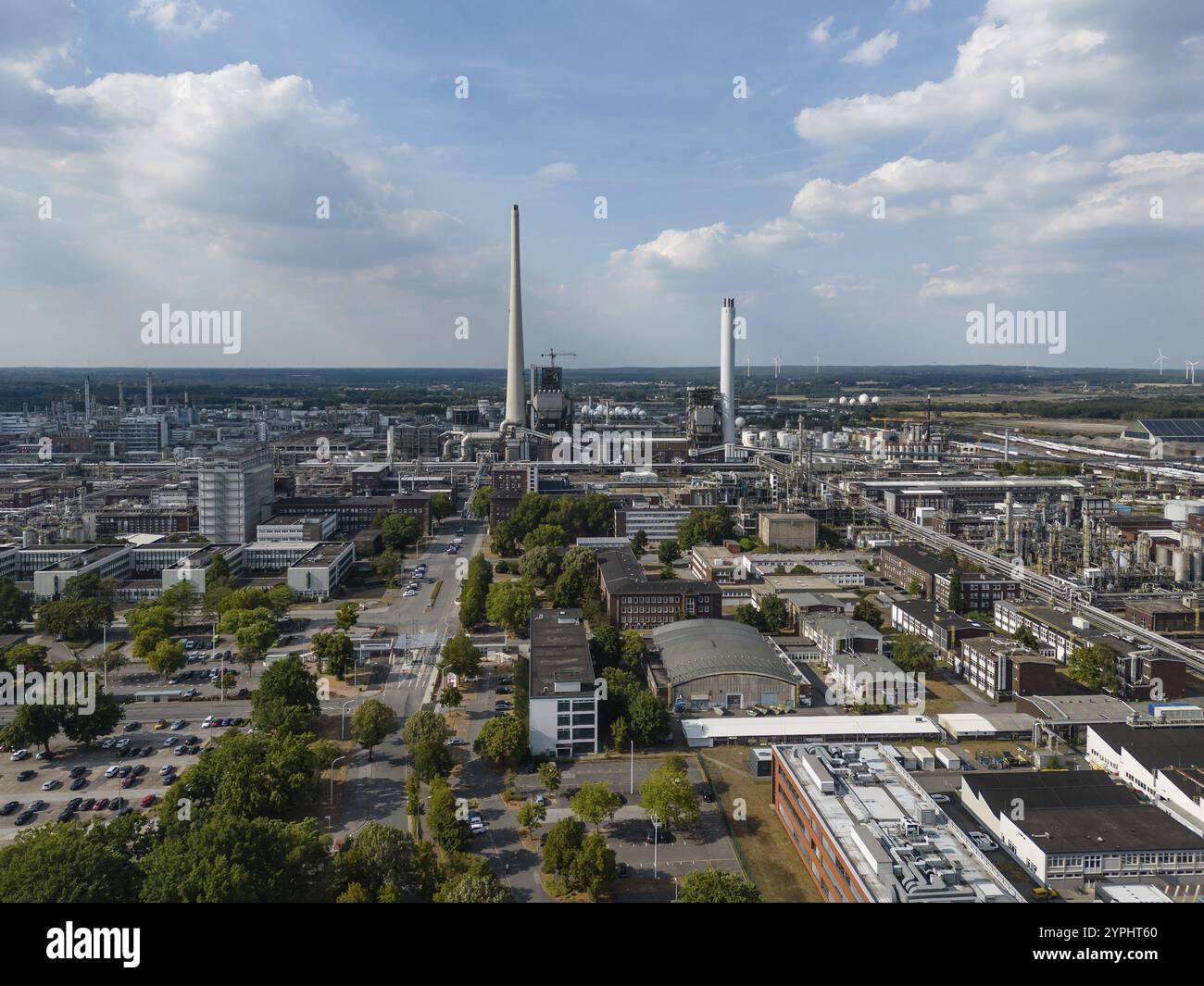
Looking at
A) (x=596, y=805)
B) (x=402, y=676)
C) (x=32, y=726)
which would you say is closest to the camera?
(x=596, y=805)

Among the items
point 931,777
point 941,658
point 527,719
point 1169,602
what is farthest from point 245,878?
point 1169,602

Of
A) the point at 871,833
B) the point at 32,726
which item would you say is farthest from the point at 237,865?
the point at 32,726

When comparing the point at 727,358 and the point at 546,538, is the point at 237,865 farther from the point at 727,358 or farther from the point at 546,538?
the point at 727,358

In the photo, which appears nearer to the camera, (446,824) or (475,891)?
(475,891)

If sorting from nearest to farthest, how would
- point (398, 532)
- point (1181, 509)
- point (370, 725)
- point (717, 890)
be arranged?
point (717, 890), point (370, 725), point (398, 532), point (1181, 509)

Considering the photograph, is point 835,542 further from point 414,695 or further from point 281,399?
point 281,399
